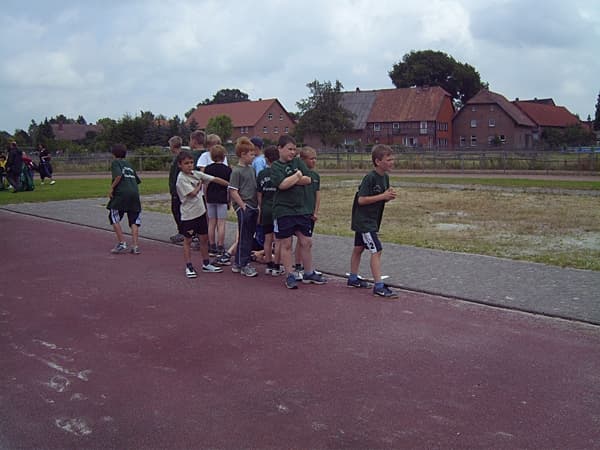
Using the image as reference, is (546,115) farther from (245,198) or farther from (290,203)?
(290,203)

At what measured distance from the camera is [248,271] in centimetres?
873

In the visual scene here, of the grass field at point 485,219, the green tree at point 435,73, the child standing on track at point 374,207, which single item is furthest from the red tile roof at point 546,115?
the child standing on track at point 374,207

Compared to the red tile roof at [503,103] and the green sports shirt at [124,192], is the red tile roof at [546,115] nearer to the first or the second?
the red tile roof at [503,103]

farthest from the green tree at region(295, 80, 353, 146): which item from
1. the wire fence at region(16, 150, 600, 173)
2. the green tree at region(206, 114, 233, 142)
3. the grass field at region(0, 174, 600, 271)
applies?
the grass field at region(0, 174, 600, 271)

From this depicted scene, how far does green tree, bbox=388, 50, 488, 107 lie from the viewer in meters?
97.4

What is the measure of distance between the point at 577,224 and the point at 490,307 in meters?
7.87

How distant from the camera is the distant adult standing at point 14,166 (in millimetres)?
22984

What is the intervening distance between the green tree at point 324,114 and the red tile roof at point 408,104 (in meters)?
16.9

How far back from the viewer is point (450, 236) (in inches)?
479

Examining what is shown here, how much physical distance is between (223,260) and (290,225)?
1.98m

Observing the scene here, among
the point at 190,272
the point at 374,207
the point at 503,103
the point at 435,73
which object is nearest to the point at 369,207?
the point at 374,207

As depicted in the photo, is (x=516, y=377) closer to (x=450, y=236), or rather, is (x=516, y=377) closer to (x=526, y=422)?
(x=526, y=422)

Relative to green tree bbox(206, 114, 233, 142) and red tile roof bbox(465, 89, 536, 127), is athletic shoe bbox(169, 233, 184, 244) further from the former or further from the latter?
red tile roof bbox(465, 89, 536, 127)

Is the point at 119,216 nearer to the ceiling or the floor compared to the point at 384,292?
nearer to the ceiling
